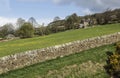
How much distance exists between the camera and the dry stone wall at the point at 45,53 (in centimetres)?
2492

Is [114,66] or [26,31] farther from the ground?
[26,31]

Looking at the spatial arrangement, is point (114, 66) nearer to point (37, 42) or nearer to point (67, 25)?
point (37, 42)

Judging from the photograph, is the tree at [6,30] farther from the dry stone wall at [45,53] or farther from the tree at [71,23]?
the dry stone wall at [45,53]

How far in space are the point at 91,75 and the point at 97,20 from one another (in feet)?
261

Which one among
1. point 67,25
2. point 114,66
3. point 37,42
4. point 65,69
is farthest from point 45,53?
point 67,25

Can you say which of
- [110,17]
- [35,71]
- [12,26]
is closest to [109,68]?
[35,71]

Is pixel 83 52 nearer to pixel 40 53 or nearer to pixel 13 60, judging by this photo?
pixel 40 53

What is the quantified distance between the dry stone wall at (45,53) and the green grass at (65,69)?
0.76 meters

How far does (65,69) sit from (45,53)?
421 centimetres

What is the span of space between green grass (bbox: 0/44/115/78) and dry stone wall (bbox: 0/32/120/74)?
0.76 m

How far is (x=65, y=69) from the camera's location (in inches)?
958

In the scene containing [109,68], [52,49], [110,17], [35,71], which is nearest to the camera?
[109,68]

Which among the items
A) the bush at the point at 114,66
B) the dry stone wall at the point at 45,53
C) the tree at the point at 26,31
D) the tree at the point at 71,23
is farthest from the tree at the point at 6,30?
the bush at the point at 114,66

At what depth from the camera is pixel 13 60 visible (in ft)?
82.7
